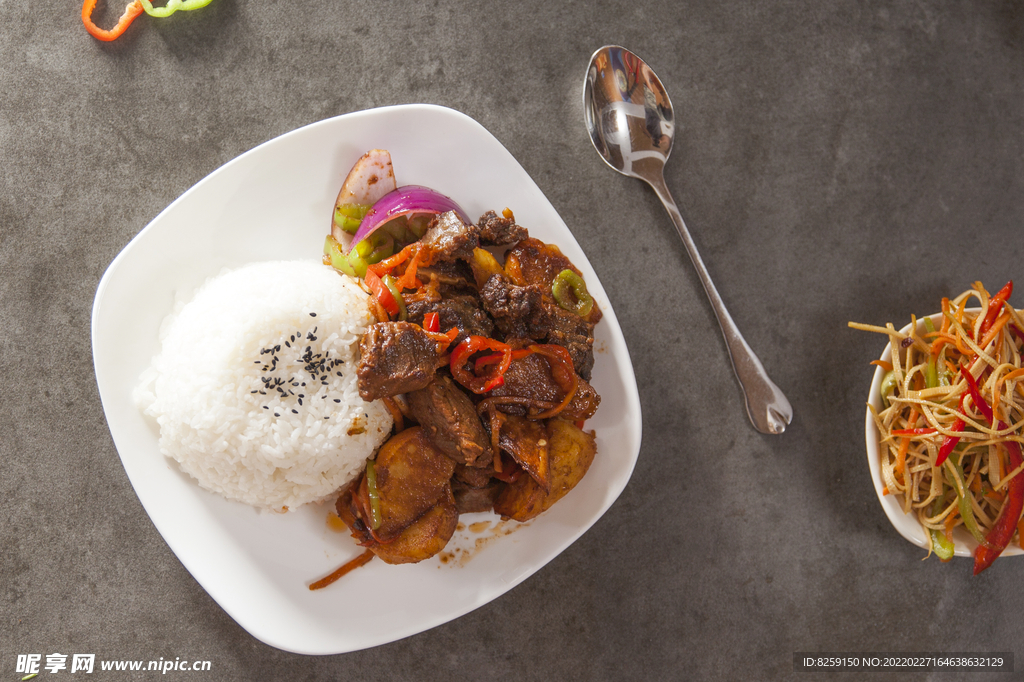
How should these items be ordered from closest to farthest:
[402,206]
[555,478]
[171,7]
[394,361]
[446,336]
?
[394,361] → [446,336] → [555,478] → [402,206] → [171,7]

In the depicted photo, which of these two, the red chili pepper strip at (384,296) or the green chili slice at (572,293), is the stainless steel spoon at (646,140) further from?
the red chili pepper strip at (384,296)

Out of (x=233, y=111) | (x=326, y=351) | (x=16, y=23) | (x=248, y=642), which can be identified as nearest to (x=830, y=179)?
(x=326, y=351)

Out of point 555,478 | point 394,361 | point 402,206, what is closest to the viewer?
point 394,361

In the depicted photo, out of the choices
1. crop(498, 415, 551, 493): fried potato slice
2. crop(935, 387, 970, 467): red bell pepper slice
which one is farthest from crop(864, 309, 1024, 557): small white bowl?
crop(498, 415, 551, 493): fried potato slice

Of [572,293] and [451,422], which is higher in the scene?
[572,293]

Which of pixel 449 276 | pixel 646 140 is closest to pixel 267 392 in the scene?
pixel 449 276

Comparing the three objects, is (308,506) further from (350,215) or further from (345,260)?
(350,215)

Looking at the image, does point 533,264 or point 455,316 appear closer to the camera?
point 455,316
